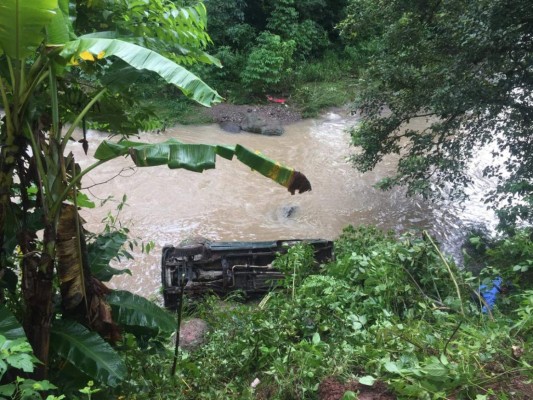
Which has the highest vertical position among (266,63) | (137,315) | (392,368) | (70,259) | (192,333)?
(266,63)

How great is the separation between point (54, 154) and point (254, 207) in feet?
23.3

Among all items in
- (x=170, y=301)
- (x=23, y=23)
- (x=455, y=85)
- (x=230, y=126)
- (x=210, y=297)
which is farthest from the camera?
(x=230, y=126)

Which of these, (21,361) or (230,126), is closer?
(21,361)

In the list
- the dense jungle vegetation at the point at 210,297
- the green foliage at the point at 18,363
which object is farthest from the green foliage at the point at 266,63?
the green foliage at the point at 18,363

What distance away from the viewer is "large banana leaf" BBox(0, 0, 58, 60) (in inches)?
92.4

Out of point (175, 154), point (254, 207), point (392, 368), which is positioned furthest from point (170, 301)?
point (254, 207)

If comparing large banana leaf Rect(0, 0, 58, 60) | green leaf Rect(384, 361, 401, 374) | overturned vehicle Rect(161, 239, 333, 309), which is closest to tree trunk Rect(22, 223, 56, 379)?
large banana leaf Rect(0, 0, 58, 60)

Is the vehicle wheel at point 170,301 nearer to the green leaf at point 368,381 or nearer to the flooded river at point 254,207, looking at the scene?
the flooded river at point 254,207

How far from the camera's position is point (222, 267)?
585cm

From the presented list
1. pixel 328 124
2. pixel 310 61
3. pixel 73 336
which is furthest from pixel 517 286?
pixel 310 61

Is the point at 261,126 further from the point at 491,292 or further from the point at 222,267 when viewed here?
the point at 491,292

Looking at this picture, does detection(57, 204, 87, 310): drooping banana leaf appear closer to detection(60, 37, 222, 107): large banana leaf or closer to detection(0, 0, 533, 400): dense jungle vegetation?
detection(0, 0, 533, 400): dense jungle vegetation

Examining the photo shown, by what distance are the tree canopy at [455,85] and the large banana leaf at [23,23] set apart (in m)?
5.12

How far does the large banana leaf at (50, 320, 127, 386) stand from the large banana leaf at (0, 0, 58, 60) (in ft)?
5.27
